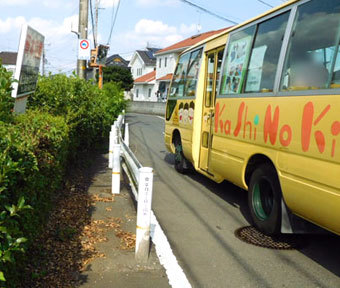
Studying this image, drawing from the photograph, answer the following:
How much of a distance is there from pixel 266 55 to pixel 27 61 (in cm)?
328

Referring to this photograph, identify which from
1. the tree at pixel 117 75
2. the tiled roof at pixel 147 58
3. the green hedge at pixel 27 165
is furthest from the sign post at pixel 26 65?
the tiled roof at pixel 147 58

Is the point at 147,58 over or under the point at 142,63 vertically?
over

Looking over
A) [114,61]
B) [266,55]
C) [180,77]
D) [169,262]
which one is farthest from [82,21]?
[114,61]

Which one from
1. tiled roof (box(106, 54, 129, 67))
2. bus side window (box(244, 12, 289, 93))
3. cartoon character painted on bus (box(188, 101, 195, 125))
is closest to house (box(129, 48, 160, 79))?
tiled roof (box(106, 54, 129, 67))

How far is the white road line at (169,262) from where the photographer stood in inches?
149

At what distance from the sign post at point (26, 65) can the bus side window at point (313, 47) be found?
3298 mm

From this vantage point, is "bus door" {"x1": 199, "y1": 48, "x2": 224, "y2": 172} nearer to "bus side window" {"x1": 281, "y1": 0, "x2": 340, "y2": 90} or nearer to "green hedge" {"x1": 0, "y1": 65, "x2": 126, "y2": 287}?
"green hedge" {"x1": 0, "y1": 65, "x2": 126, "y2": 287}

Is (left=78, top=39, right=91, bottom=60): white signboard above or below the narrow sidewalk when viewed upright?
above

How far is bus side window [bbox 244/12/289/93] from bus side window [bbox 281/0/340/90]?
0.95 ft

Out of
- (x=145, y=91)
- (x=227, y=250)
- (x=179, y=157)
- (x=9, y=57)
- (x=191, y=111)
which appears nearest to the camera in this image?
(x=227, y=250)

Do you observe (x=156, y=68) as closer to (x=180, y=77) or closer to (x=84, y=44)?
(x=84, y=44)

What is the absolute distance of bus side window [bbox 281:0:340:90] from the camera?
3930 mm

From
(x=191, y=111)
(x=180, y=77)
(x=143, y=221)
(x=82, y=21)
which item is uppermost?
(x=82, y=21)

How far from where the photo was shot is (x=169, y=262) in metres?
4.16
